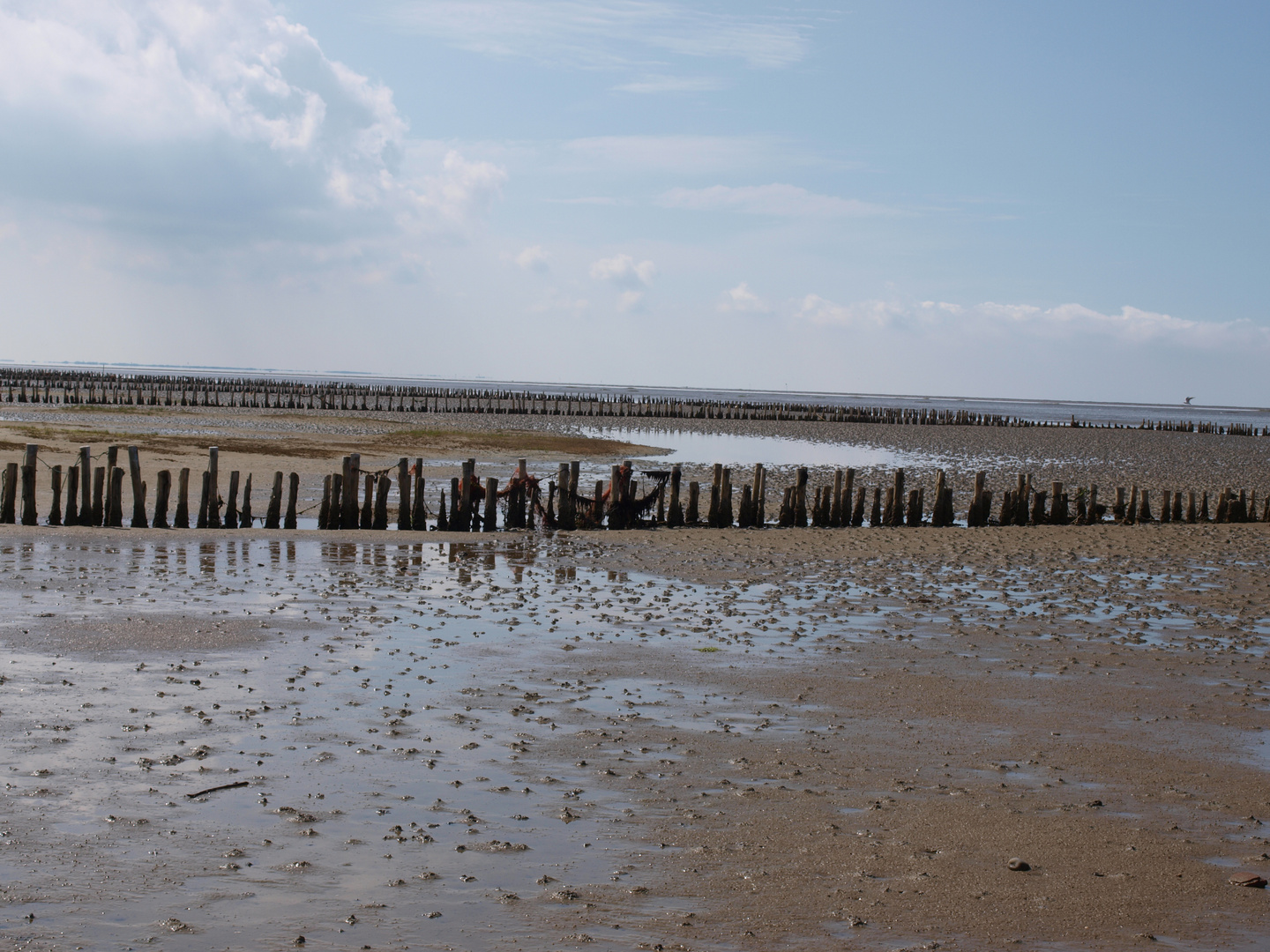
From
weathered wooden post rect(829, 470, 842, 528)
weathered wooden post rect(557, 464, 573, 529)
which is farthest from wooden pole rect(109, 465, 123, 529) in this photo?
weathered wooden post rect(829, 470, 842, 528)

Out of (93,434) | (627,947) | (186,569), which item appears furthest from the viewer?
(93,434)

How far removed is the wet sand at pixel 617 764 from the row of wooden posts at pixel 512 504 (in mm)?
4162

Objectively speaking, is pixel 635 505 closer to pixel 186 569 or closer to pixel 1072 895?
pixel 186 569

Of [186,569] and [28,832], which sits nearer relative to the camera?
[28,832]

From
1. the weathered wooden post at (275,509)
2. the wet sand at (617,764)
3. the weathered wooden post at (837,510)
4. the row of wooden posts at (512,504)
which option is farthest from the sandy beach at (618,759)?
the weathered wooden post at (837,510)

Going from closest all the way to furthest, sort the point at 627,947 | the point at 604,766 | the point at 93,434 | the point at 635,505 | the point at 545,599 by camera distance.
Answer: the point at 627,947 → the point at 604,766 → the point at 545,599 → the point at 635,505 → the point at 93,434

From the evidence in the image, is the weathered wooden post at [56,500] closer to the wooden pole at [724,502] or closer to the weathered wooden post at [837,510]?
the wooden pole at [724,502]

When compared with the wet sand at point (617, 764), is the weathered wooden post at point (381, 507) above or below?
above

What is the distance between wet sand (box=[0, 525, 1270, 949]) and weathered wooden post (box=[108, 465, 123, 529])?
3.86 m

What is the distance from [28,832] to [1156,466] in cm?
4513

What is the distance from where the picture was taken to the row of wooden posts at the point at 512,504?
56.5 ft

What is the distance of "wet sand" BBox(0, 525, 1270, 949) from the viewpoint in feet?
15.7

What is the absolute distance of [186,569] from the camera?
13.6 metres

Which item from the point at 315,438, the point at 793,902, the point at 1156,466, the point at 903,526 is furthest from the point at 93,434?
the point at 1156,466
